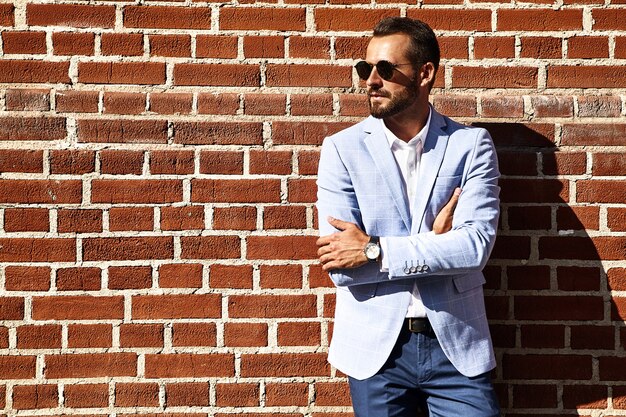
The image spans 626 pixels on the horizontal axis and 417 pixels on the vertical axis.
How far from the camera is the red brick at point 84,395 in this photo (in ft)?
10.9

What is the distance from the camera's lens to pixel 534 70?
3.37m

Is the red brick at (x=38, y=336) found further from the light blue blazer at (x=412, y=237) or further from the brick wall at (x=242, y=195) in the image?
the light blue blazer at (x=412, y=237)

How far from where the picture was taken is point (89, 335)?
10.8 feet

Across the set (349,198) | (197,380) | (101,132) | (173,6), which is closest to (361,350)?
(349,198)

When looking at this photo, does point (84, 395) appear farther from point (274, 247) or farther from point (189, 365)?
point (274, 247)

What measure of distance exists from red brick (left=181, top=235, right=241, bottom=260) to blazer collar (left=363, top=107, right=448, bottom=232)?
0.80m

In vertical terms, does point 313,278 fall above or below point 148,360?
above

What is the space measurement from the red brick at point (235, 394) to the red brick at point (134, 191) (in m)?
0.85

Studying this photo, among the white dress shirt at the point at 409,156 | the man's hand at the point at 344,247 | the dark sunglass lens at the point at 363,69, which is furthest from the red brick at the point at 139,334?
the dark sunglass lens at the point at 363,69

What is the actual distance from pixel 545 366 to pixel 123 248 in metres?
1.93

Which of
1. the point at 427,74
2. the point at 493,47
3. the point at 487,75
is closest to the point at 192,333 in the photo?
the point at 427,74

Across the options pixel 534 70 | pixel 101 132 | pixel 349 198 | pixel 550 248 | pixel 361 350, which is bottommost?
pixel 361 350

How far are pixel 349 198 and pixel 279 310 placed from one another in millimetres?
728

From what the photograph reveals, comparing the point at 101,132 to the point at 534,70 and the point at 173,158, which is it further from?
the point at 534,70
